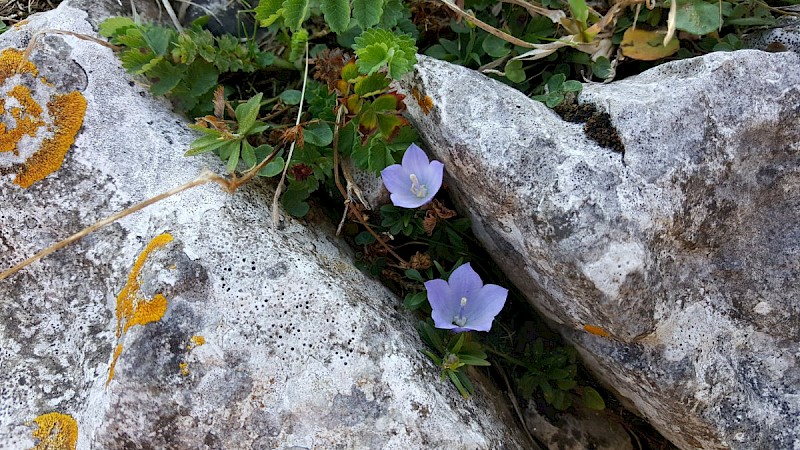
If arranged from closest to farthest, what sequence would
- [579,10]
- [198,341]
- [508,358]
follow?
[198,341]
[579,10]
[508,358]

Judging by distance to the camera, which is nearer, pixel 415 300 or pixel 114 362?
pixel 114 362

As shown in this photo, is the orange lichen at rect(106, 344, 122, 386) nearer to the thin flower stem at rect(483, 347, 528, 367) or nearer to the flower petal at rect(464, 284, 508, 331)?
the flower petal at rect(464, 284, 508, 331)

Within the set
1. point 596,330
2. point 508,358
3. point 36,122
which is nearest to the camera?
point 596,330

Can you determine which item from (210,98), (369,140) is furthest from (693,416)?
(210,98)

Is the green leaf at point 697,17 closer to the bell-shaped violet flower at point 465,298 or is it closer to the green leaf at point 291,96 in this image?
the bell-shaped violet flower at point 465,298

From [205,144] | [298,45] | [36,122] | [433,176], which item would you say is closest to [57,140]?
[36,122]

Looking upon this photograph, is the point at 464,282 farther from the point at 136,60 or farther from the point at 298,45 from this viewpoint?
the point at 136,60
